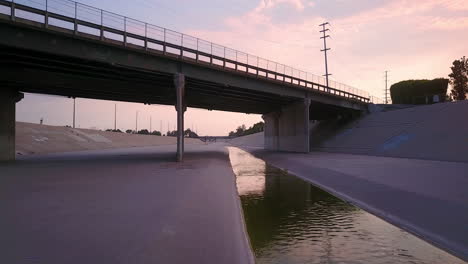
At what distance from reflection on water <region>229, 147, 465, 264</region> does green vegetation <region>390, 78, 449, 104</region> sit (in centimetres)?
6159

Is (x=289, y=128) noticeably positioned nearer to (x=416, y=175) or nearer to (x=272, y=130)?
(x=272, y=130)

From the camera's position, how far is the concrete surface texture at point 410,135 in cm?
3378

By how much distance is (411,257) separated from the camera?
28.9 feet

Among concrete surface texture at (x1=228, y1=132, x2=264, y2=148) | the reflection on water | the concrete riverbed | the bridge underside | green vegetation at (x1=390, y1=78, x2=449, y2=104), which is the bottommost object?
the reflection on water

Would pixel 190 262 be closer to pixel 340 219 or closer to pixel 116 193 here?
pixel 340 219

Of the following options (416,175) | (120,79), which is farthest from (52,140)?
(416,175)

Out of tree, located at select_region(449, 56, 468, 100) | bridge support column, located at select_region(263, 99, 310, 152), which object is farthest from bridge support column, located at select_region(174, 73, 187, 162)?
tree, located at select_region(449, 56, 468, 100)

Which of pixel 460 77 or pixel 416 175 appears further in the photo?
pixel 460 77

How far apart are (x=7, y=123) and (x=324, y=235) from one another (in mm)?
36709

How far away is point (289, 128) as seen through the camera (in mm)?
63469

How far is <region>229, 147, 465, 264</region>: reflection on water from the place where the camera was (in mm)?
8727

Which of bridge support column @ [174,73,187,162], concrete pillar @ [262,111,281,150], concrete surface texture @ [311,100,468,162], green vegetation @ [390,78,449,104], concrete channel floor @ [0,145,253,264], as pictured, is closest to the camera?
concrete channel floor @ [0,145,253,264]

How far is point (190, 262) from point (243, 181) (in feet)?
55.6

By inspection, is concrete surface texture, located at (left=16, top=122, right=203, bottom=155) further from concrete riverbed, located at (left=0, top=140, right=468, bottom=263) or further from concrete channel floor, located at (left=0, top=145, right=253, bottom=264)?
concrete channel floor, located at (left=0, top=145, right=253, bottom=264)
